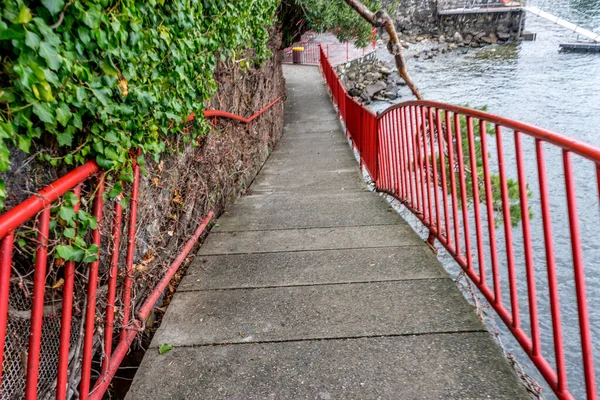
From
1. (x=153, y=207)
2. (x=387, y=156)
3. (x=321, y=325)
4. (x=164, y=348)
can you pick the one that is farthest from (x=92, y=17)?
(x=387, y=156)

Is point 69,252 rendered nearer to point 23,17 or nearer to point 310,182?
point 23,17

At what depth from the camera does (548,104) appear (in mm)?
17625

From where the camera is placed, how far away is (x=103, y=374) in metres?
1.99

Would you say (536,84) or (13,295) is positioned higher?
(536,84)

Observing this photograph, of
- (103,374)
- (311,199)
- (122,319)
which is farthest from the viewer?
(311,199)

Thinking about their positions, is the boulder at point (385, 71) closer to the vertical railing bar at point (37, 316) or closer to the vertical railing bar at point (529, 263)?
the vertical railing bar at point (529, 263)

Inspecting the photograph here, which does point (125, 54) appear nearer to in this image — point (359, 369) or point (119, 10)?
point (119, 10)

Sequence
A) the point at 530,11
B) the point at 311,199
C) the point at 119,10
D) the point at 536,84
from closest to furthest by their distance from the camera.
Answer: the point at 119,10 < the point at 311,199 < the point at 536,84 < the point at 530,11

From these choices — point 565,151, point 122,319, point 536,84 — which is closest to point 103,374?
point 122,319

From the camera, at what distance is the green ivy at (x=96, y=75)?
53.9 inches

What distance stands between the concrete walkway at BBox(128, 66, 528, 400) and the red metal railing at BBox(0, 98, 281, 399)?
0.59 feet

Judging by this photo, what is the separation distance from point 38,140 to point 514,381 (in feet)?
7.39

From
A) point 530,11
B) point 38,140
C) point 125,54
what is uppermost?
point 530,11

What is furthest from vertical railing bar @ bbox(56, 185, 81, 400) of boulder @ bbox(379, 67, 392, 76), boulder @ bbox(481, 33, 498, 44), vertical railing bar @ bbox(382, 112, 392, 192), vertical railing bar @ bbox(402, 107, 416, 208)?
boulder @ bbox(481, 33, 498, 44)
